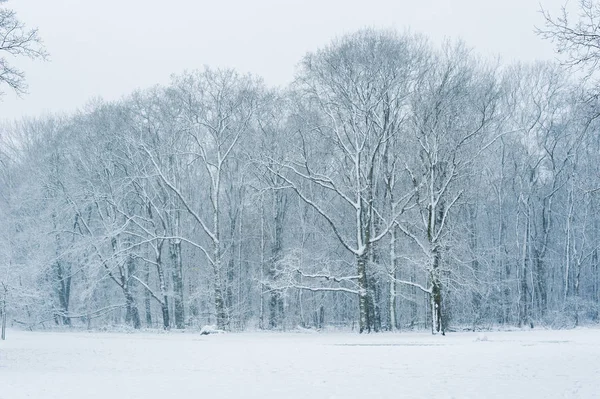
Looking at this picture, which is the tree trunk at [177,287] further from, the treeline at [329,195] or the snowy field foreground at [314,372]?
the snowy field foreground at [314,372]

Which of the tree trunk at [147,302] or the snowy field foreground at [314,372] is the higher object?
the tree trunk at [147,302]

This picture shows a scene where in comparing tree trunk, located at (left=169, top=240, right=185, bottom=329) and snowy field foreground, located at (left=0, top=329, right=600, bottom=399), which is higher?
tree trunk, located at (left=169, top=240, right=185, bottom=329)

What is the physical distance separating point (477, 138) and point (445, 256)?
6.95m

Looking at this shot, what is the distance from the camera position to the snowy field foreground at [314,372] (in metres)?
12.2

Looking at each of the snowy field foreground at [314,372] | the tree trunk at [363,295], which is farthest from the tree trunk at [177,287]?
the snowy field foreground at [314,372]

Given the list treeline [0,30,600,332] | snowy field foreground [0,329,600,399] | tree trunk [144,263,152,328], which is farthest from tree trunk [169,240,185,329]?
snowy field foreground [0,329,600,399]

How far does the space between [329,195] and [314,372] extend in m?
31.2

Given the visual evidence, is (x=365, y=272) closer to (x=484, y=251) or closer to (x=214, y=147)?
(x=484, y=251)

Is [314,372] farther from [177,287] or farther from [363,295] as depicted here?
[177,287]

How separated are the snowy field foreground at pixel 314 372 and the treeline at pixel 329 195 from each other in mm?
11499

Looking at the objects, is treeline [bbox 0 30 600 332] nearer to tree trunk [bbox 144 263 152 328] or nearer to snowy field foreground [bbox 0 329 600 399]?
tree trunk [bbox 144 263 152 328]

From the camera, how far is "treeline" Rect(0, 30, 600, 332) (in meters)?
33.7

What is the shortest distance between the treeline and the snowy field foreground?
11.5 metres

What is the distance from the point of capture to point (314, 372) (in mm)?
15602
